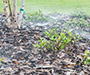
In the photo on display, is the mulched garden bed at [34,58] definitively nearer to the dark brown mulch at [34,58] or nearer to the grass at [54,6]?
the dark brown mulch at [34,58]

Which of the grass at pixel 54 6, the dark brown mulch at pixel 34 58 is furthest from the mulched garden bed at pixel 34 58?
the grass at pixel 54 6

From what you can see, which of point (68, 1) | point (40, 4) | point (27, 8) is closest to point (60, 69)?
point (27, 8)

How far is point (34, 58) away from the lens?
2877mm

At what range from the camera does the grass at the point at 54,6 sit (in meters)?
5.92

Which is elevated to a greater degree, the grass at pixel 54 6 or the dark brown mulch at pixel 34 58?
the grass at pixel 54 6

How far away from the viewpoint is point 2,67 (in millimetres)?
2586

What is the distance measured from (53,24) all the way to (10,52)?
2.12 meters

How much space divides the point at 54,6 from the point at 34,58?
4167 millimetres

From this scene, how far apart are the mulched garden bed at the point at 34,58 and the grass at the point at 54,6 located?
257 cm

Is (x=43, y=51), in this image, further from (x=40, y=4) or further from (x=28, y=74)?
(x=40, y=4)

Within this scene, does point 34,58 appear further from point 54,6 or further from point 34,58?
point 54,6

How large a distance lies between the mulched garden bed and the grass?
257 cm

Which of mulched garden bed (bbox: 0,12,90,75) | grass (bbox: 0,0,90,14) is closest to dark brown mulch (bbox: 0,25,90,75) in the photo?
mulched garden bed (bbox: 0,12,90,75)

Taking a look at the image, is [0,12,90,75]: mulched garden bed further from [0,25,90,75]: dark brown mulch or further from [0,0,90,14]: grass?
[0,0,90,14]: grass
